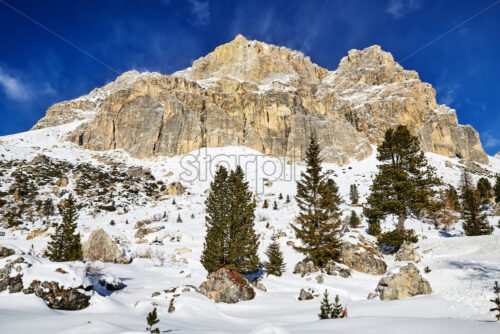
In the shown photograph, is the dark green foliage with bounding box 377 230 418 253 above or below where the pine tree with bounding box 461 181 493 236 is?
below

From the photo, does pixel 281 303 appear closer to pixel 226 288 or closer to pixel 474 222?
pixel 226 288

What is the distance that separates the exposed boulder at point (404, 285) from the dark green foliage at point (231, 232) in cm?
754

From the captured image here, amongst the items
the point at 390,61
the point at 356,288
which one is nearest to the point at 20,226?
the point at 356,288

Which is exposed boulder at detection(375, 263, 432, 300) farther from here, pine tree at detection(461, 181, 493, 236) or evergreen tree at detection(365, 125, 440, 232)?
pine tree at detection(461, 181, 493, 236)

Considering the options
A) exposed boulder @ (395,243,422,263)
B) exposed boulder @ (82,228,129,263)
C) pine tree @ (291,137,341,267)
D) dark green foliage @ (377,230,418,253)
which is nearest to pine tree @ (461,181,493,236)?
dark green foliage @ (377,230,418,253)

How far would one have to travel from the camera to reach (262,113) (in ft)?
341

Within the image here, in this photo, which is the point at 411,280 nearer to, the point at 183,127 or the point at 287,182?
the point at 287,182

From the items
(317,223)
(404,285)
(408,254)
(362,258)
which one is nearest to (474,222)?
(408,254)

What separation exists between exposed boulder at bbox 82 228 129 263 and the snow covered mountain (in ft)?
3.18

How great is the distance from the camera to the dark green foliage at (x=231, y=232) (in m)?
14.9

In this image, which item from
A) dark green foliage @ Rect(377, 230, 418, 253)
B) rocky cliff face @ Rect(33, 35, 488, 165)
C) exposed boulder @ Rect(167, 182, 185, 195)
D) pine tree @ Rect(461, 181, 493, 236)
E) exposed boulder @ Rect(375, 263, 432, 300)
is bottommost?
exposed boulder @ Rect(375, 263, 432, 300)

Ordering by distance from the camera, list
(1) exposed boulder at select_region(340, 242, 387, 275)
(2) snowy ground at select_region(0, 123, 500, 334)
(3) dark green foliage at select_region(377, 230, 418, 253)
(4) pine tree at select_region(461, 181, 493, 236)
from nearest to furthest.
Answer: (2) snowy ground at select_region(0, 123, 500, 334) → (1) exposed boulder at select_region(340, 242, 387, 275) → (3) dark green foliage at select_region(377, 230, 418, 253) → (4) pine tree at select_region(461, 181, 493, 236)

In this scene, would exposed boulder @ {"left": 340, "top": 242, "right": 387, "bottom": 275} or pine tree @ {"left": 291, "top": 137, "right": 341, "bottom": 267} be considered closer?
exposed boulder @ {"left": 340, "top": 242, "right": 387, "bottom": 275}

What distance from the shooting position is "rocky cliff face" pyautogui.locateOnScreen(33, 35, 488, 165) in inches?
3605
